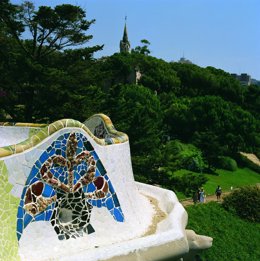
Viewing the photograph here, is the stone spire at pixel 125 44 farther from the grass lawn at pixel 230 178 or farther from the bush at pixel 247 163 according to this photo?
the grass lawn at pixel 230 178

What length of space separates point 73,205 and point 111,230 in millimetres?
724

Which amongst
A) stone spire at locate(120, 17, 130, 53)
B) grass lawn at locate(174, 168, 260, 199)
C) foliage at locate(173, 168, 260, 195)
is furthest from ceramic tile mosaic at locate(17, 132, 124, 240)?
stone spire at locate(120, 17, 130, 53)

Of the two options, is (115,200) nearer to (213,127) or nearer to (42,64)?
(42,64)

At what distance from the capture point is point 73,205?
6.14 m

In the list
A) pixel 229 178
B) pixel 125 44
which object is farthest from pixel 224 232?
pixel 125 44

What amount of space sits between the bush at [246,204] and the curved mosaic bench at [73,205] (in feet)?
32.7

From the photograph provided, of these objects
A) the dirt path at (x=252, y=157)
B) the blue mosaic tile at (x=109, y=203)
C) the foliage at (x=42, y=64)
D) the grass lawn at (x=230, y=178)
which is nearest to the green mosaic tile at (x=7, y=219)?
the blue mosaic tile at (x=109, y=203)

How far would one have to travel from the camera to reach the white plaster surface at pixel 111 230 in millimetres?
5477

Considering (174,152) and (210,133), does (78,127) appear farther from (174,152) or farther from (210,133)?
(210,133)

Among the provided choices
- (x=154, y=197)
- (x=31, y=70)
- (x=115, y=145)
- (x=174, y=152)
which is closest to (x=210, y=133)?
(x=174, y=152)

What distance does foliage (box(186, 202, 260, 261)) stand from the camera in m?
13.7

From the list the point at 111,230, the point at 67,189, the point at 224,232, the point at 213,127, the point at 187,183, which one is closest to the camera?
the point at 67,189

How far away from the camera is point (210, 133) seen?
119ft

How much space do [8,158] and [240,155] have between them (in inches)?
1414
